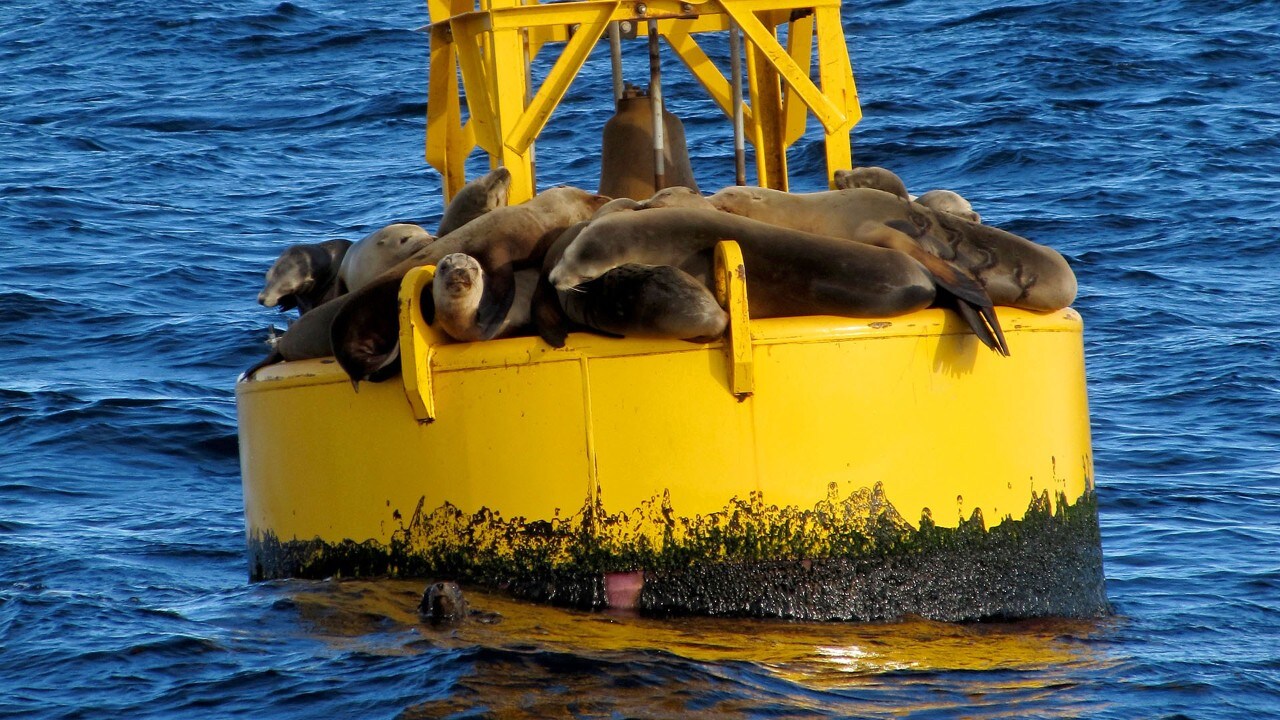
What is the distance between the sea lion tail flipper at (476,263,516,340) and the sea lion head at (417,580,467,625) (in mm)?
939

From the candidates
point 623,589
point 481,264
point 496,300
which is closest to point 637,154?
point 481,264

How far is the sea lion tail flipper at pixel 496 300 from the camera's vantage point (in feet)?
19.9

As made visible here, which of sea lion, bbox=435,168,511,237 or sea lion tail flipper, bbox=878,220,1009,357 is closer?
sea lion tail flipper, bbox=878,220,1009,357

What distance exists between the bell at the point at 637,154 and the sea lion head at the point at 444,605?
9.06ft

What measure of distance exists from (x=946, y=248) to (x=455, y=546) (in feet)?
7.26

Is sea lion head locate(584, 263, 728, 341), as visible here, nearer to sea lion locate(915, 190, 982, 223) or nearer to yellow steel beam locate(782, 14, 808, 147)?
sea lion locate(915, 190, 982, 223)

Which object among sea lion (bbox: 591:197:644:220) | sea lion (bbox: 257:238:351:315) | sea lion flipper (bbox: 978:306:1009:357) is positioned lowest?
sea lion flipper (bbox: 978:306:1009:357)

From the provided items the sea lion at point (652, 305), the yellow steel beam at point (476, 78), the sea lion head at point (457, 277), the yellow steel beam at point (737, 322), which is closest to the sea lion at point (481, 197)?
the yellow steel beam at point (476, 78)

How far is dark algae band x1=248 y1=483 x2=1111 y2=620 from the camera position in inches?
231

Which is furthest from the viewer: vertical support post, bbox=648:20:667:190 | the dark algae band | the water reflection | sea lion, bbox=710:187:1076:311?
vertical support post, bbox=648:20:667:190

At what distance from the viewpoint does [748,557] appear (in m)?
5.88

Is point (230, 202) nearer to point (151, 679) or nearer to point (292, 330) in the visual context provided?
point (292, 330)

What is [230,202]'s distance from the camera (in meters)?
18.8

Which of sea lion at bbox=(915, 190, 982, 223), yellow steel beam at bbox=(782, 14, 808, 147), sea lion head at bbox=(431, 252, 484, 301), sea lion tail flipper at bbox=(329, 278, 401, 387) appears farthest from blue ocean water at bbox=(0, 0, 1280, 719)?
yellow steel beam at bbox=(782, 14, 808, 147)
